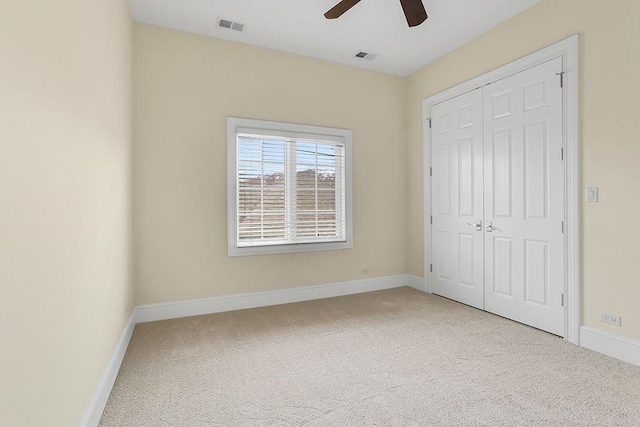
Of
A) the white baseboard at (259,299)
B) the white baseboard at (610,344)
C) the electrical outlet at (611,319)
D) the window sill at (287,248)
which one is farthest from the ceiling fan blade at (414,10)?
the white baseboard at (259,299)

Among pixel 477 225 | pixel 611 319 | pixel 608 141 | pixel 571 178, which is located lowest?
pixel 611 319

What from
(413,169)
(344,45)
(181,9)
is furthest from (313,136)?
(181,9)

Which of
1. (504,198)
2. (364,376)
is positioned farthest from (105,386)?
(504,198)

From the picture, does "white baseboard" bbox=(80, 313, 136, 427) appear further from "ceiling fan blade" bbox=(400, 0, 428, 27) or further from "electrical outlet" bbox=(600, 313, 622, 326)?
"electrical outlet" bbox=(600, 313, 622, 326)

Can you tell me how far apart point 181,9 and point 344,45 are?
5.79ft

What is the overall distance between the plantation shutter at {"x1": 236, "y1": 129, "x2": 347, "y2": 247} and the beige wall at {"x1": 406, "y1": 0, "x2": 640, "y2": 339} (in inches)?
98.3

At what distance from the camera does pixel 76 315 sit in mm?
1509

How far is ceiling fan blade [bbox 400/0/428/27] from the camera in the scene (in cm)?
239

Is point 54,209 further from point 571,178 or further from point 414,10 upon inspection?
point 571,178

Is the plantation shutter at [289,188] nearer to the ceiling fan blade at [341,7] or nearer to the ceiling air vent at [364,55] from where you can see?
the ceiling air vent at [364,55]

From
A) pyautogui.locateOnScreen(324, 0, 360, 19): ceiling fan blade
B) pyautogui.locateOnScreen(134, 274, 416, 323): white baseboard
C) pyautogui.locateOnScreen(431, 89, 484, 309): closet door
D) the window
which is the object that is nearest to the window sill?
the window

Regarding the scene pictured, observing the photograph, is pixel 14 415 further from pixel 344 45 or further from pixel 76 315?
pixel 344 45

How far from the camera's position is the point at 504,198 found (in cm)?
339

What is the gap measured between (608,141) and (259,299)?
141 inches
